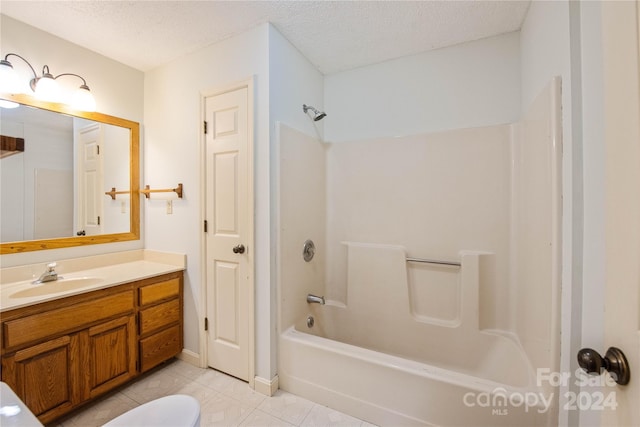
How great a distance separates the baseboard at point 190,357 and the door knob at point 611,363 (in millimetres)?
2246

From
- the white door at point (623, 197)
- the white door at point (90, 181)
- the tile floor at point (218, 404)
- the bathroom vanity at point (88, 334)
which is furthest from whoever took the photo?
the white door at point (90, 181)

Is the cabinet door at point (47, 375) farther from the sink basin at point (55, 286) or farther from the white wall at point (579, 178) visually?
the white wall at point (579, 178)

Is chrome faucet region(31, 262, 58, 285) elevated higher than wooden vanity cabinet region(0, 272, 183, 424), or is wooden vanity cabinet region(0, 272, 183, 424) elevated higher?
chrome faucet region(31, 262, 58, 285)

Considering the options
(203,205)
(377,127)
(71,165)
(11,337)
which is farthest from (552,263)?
(71,165)

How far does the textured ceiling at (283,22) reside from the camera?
149cm

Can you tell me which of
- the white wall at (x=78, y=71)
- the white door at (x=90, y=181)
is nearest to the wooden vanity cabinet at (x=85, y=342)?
the white wall at (x=78, y=71)

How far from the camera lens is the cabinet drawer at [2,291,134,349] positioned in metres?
1.24

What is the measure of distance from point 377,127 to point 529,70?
102cm

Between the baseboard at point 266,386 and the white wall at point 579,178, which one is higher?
the white wall at point 579,178

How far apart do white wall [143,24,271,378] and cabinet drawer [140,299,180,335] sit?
3.4 inches

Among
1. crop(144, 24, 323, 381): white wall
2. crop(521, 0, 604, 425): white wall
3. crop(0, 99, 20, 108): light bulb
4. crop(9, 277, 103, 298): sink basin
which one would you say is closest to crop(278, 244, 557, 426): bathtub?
crop(521, 0, 604, 425): white wall

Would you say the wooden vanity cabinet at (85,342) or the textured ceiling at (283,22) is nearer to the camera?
the wooden vanity cabinet at (85,342)

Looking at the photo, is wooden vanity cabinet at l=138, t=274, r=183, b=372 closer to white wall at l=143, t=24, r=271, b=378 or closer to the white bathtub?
white wall at l=143, t=24, r=271, b=378

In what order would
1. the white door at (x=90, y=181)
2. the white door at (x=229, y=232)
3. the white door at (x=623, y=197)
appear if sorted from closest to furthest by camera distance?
the white door at (x=623, y=197), the white door at (x=229, y=232), the white door at (x=90, y=181)
